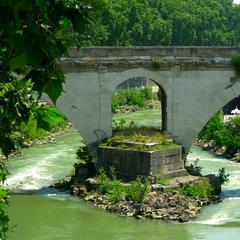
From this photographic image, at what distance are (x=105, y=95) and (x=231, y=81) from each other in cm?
349

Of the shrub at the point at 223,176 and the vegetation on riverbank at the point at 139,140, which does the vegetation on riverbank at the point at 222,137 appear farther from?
the vegetation on riverbank at the point at 139,140

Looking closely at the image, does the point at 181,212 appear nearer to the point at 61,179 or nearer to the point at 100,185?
the point at 100,185

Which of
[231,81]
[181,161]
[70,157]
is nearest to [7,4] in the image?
[181,161]

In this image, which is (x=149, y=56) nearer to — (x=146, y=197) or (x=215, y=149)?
(x=146, y=197)

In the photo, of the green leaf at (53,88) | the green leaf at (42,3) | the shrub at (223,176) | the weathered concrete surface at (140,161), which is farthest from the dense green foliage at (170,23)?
the green leaf at (42,3)

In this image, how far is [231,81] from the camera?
54.3 feet

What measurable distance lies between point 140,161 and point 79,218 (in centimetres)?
237

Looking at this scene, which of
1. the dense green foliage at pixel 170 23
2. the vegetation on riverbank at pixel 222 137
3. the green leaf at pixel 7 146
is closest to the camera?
the green leaf at pixel 7 146

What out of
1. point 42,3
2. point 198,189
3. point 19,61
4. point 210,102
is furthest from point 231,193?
point 42,3

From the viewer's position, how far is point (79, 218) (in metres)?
12.8

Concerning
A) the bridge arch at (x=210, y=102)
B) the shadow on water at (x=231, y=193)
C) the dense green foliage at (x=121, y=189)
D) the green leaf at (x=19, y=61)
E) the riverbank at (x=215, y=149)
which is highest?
the green leaf at (x=19, y=61)

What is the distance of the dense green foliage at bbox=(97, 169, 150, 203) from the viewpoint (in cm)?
1336

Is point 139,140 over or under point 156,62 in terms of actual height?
under

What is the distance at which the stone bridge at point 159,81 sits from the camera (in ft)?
51.9
